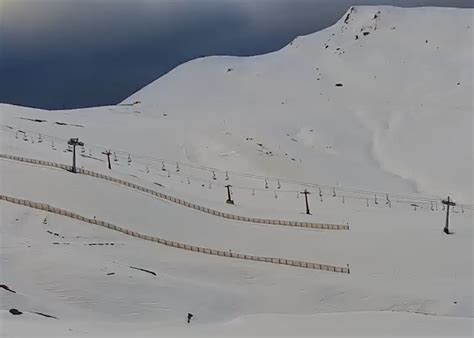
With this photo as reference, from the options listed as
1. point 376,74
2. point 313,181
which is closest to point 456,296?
point 313,181

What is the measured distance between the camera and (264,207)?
3312cm

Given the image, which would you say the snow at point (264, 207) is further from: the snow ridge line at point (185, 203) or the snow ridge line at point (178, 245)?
the snow ridge line at point (185, 203)

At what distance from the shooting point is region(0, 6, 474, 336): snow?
15.9 meters

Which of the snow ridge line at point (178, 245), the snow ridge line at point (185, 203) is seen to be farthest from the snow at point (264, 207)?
the snow ridge line at point (185, 203)

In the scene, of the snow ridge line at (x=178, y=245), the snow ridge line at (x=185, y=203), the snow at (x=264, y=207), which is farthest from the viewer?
the snow ridge line at (x=185, y=203)

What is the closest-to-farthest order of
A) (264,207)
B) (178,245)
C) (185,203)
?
(178,245) → (185,203) → (264,207)

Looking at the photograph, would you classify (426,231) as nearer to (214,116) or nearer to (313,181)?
(313,181)

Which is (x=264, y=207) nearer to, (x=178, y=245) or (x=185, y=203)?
(x=185, y=203)

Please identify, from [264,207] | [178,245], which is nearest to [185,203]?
[264,207]

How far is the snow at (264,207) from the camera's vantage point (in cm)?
1593

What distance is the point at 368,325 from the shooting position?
11.5 meters

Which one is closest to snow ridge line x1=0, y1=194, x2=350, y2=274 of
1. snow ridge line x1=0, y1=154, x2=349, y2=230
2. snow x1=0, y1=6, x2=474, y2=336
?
snow x1=0, y1=6, x2=474, y2=336

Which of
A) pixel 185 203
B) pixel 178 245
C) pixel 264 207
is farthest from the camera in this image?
pixel 264 207

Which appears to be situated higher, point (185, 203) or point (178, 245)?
point (185, 203)
